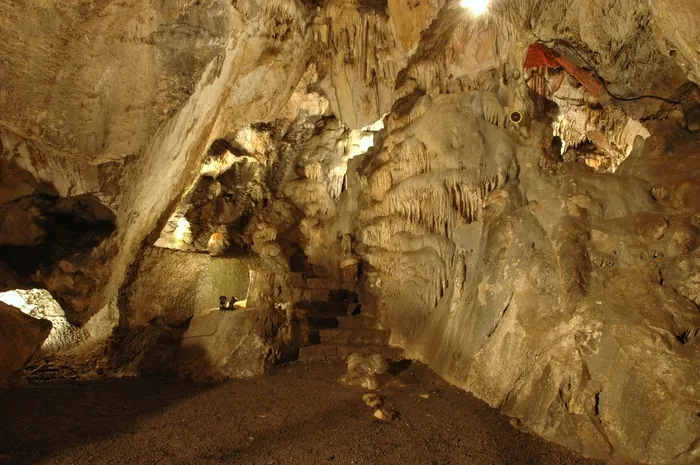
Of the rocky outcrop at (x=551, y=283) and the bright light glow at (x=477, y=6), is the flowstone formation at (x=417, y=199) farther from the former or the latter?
the bright light glow at (x=477, y=6)

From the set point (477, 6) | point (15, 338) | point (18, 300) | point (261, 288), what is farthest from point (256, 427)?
point (477, 6)

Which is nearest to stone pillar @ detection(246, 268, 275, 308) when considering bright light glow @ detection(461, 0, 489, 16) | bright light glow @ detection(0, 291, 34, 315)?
bright light glow @ detection(0, 291, 34, 315)

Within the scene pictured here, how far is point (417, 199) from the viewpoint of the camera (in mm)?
7258

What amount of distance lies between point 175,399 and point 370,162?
19.4 feet

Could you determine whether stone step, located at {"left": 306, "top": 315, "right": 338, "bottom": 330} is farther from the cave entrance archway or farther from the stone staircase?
the cave entrance archway

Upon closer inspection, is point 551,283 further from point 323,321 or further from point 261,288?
point 323,321

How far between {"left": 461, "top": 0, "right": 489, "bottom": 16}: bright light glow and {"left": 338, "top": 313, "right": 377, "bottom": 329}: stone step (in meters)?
5.83

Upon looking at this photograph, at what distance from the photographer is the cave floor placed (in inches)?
139

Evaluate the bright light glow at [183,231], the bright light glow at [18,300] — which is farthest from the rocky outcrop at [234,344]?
the bright light glow at [183,231]

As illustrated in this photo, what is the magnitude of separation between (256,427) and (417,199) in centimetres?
435

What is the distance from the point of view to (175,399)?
4.95 m

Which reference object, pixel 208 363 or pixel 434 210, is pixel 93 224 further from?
pixel 434 210

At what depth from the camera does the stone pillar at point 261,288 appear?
6.55 m

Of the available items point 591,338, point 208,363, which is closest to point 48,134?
point 208,363
